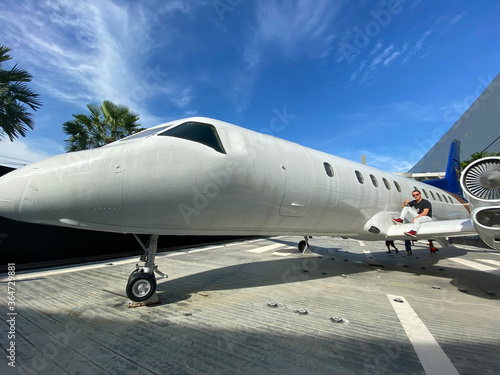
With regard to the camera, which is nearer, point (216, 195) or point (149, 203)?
point (149, 203)

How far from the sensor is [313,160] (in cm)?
520

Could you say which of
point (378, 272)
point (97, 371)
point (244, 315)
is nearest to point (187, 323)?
point (244, 315)

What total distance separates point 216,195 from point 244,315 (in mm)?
1704

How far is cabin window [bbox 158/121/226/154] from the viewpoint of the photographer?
375cm

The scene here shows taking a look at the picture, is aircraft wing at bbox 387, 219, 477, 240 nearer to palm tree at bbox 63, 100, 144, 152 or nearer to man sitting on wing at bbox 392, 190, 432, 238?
man sitting on wing at bbox 392, 190, 432, 238

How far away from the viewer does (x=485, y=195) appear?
3.74 m

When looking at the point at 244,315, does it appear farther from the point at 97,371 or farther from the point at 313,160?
the point at 313,160

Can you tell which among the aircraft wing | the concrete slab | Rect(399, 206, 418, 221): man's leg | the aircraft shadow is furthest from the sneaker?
the aircraft shadow

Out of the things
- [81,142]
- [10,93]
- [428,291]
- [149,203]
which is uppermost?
[10,93]

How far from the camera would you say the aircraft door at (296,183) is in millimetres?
4445

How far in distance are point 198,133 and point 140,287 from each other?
8.20 feet

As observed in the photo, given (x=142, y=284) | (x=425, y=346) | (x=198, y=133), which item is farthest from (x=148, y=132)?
(x=425, y=346)

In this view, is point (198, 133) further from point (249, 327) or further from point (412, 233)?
point (412, 233)

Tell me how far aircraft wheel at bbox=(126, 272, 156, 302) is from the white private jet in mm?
14
